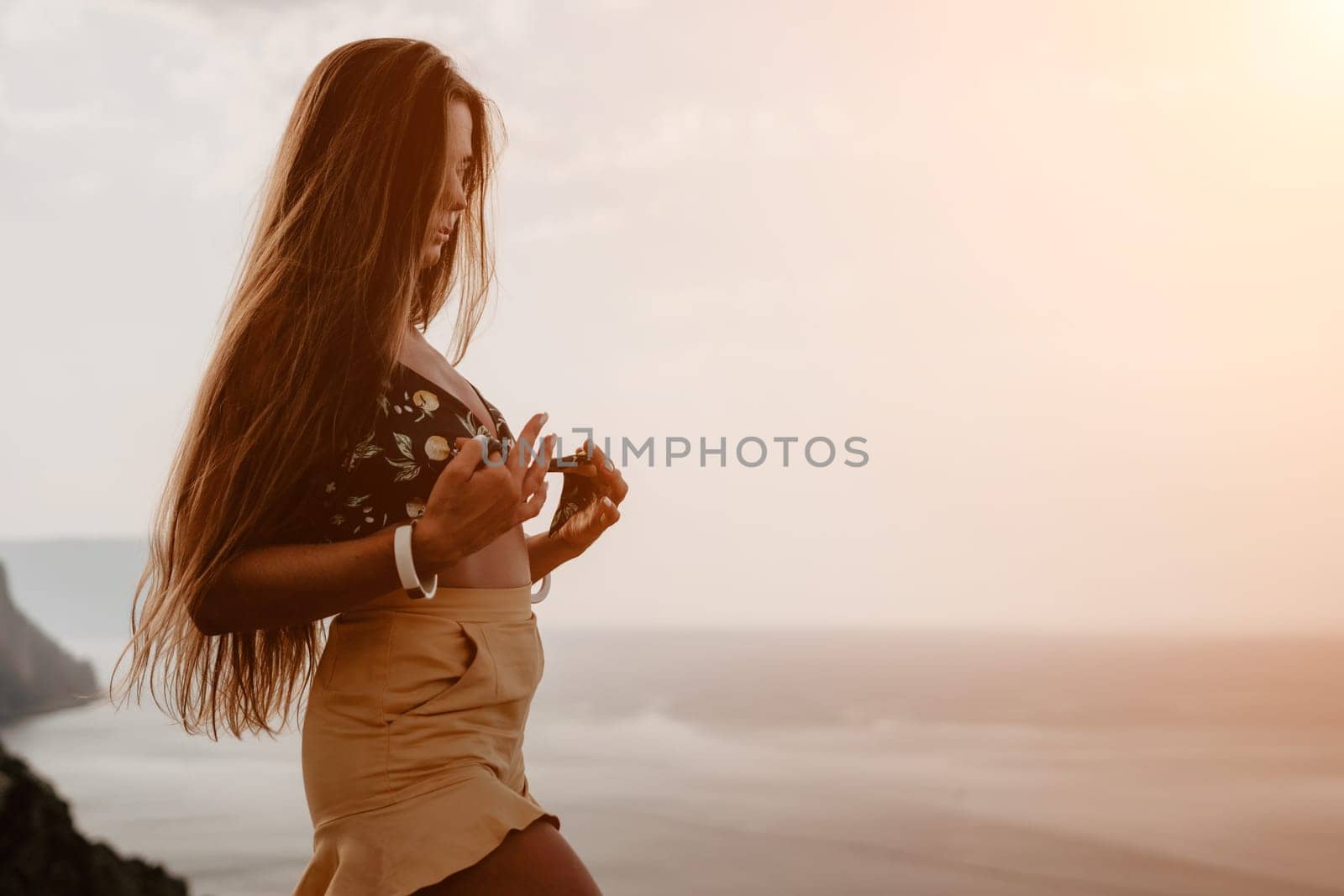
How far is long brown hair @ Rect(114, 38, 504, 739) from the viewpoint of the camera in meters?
0.93

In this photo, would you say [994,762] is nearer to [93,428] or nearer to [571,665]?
[571,665]

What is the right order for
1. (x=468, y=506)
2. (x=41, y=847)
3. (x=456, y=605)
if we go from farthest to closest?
(x=41, y=847) < (x=456, y=605) < (x=468, y=506)

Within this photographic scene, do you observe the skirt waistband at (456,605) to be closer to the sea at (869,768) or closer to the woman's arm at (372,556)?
the woman's arm at (372,556)

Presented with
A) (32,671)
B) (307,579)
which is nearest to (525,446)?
(307,579)

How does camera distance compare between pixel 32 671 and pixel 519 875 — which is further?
pixel 32 671

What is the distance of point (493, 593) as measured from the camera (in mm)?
1015

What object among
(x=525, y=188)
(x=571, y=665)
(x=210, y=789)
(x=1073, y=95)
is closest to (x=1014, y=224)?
(x=1073, y=95)

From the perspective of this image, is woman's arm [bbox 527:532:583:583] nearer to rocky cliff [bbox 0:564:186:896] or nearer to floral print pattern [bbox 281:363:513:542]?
floral print pattern [bbox 281:363:513:542]

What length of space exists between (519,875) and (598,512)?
1.28 feet

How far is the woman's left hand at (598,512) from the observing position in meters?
1.17

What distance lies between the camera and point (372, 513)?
0.96m

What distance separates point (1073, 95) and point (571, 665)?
178cm

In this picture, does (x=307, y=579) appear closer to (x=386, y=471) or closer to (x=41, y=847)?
(x=386, y=471)

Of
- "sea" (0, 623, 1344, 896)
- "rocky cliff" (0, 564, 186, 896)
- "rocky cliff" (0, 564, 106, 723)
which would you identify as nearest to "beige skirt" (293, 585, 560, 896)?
"rocky cliff" (0, 564, 186, 896)
